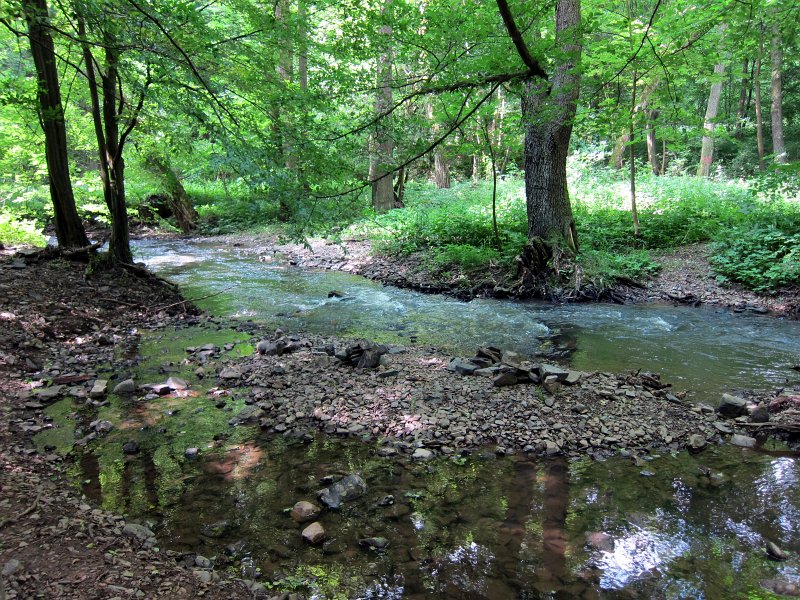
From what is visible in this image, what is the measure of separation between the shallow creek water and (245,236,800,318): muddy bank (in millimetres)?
3902

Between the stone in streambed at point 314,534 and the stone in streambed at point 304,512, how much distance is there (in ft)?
0.46

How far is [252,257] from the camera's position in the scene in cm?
1623

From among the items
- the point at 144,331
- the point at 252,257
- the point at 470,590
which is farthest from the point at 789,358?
the point at 252,257

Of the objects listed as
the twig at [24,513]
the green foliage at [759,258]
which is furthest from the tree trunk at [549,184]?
the twig at [24,513]

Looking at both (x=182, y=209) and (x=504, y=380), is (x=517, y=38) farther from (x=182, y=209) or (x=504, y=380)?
(x=182, y=209)

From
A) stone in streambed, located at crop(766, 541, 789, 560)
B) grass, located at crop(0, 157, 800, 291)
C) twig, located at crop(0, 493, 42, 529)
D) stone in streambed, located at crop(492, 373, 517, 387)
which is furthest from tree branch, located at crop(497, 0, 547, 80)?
twig, located at crop(0, 493, 42, 529)

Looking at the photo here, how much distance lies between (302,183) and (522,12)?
3.26 metres

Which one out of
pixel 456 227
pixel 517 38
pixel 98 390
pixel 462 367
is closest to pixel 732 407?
pixel 462 367

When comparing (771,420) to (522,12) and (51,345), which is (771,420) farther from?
(51,345)

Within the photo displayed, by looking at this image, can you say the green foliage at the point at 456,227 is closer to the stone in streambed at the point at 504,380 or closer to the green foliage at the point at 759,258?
the green foliage at the point at 759,258

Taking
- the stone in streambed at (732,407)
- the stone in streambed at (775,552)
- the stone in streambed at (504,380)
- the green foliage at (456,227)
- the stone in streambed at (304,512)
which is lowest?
the stone in streambed at (775,552)

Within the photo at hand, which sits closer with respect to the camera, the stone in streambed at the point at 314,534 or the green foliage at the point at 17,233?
the stone in streambed at the point at 314,534

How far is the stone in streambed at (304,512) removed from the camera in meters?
3.54

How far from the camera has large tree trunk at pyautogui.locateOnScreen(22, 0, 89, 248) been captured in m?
8.11
